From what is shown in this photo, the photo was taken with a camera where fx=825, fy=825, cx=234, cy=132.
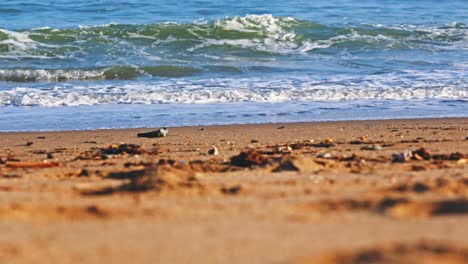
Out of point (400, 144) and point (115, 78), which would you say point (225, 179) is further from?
point (115, 78)

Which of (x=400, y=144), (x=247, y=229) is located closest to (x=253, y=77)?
(x=400, y=144)

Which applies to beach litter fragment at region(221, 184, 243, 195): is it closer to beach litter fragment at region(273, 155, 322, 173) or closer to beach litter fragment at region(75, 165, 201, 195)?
A: beach litter fragment at region(75, 165, 201, 195)

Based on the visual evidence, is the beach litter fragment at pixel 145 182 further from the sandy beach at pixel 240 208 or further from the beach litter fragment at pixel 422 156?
the beach litter fragment at pixel 422 156

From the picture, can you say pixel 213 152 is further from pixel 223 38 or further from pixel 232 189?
pixel 223 38

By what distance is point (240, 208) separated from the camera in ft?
9.45

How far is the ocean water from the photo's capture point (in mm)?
8641

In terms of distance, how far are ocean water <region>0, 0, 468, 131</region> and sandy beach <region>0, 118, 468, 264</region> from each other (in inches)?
129

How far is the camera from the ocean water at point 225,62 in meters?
8.64

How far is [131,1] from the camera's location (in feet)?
69.3

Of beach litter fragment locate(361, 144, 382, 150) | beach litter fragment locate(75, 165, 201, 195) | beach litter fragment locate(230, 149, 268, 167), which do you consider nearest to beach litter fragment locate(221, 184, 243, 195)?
beach litter fragment locate(75, 165, 201, 195)

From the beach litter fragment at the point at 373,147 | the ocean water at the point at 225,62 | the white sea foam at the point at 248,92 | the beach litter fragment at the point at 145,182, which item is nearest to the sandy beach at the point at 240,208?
the beach litter fragment at the point at 145,182

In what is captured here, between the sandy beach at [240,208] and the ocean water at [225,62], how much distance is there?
328 centimetres

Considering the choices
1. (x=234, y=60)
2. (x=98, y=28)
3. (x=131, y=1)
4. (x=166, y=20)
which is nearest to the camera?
(x=234, y=60)

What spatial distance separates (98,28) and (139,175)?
42.9ft
